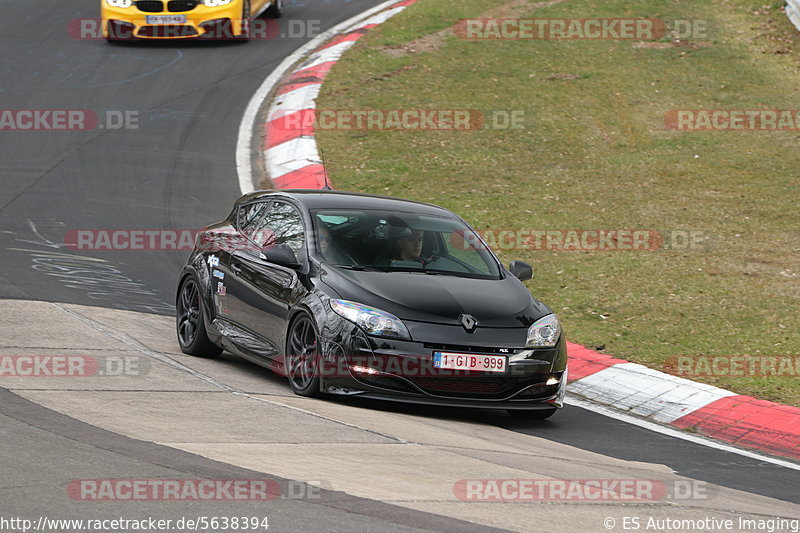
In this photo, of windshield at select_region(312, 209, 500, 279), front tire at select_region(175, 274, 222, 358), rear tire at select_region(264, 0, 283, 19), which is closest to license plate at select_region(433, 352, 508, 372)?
windshield at select_region(312, 209, 500, 279)

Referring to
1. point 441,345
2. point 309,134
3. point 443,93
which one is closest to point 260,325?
point 441,345

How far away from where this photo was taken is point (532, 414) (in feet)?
28.9

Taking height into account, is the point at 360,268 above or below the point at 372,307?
above

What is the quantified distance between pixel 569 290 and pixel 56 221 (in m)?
6.15

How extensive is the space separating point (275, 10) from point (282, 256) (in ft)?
57.9

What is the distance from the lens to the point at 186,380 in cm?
852

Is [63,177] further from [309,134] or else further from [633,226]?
[633,226]

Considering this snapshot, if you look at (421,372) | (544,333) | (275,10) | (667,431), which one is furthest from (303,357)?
(275,10)

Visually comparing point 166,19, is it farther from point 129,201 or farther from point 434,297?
point 434,297

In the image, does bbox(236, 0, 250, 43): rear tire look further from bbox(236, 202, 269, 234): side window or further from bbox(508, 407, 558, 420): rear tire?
bbox(508, 407, 558, 420): rear tire

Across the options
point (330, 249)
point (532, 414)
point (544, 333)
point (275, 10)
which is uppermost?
point (275, 10)

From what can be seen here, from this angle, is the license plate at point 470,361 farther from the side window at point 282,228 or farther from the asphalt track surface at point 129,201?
the side window at point 282,228

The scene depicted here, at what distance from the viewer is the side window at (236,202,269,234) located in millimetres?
9859

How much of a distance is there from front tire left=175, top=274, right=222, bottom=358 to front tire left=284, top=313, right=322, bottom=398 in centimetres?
135
